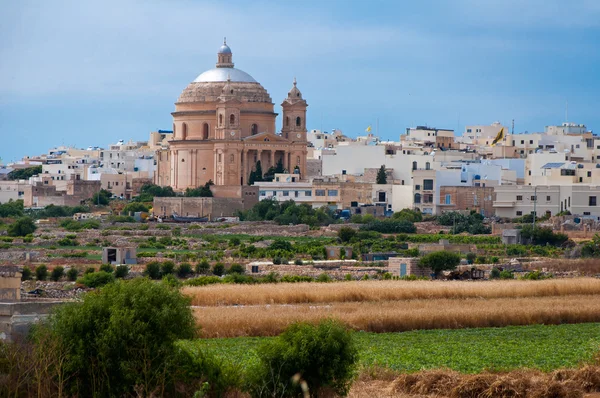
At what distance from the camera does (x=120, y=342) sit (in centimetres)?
1541

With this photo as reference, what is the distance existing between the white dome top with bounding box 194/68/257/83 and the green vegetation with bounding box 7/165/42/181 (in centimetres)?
1825

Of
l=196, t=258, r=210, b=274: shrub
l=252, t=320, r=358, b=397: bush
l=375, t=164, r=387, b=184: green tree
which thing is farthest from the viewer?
l=375, t=164, r=387, b=184: green tree

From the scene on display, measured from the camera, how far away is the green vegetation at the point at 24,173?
95131 mm

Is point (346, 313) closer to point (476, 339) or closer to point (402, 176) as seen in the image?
point (476, 339)

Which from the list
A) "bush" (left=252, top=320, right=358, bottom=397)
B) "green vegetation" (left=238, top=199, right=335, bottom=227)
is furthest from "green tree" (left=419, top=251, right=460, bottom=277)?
"green vegetation" (left=238, top=199, right=335, bottom=227)

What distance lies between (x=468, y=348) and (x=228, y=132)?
57.4 meters

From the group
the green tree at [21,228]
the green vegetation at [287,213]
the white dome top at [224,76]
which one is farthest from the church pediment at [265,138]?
the green tree at [21,228]

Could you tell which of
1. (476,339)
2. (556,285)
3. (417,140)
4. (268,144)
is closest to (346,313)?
(476,339)

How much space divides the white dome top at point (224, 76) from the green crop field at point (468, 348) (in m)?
58.7

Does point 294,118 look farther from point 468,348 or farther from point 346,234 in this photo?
point 468,348

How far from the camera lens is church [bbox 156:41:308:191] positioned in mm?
77188

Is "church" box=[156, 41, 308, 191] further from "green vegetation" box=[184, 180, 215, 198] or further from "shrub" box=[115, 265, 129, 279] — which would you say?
"shrub" box=[115, 265, 129, 279]

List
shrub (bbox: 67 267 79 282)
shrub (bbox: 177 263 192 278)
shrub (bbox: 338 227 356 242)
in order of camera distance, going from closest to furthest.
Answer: shrub (bbox: 67 267 79 282) → shrub (bbox: 177 263 192 278) → shrub (bbox: 338 227 356 242)

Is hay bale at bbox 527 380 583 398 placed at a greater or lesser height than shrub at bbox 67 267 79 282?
lesser
